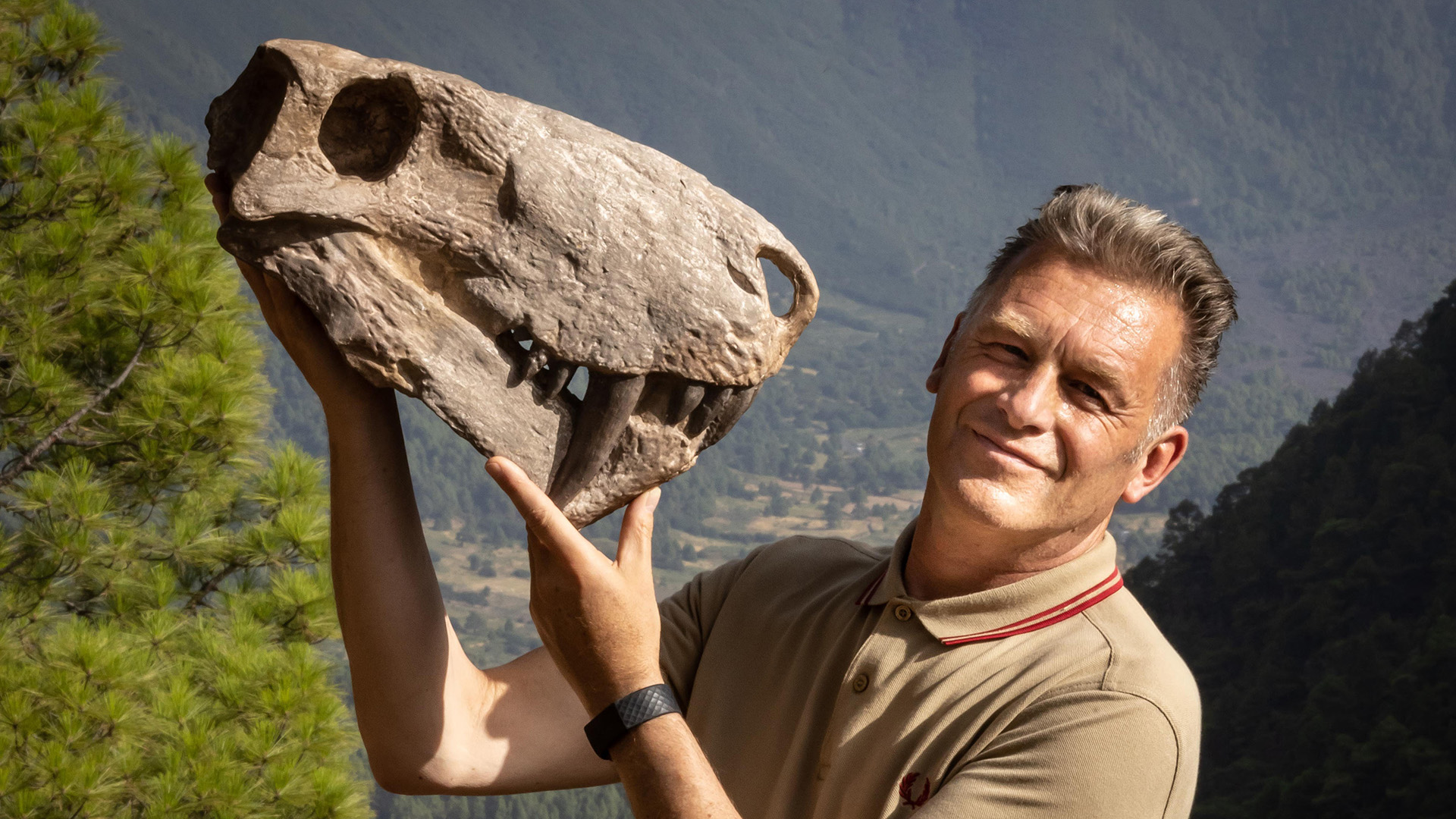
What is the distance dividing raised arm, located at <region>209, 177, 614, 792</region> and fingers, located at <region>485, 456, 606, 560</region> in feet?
0.65

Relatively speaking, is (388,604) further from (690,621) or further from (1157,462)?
(1157,462)

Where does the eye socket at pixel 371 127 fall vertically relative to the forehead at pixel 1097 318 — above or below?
below

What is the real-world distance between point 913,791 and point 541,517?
0.65 meters

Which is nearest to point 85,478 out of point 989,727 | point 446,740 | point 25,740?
point 25,740

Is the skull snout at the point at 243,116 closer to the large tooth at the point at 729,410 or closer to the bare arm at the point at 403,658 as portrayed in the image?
the bare arm at the point at 403,658

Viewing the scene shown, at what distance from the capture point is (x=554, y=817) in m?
13.5

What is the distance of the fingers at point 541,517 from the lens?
1759 millimetres

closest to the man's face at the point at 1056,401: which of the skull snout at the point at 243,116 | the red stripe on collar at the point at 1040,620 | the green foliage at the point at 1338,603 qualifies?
the red stripe on collar at the point at 1040,620

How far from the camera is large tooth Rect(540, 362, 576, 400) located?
80.7 inches

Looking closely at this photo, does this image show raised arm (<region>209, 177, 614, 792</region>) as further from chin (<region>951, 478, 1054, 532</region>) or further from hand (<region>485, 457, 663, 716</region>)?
chin (<region>951, 478, 1054, 532</region>)

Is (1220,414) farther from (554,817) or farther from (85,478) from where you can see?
(85,478)

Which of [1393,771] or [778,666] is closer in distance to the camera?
[778,666]

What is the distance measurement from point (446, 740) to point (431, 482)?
16486 mm

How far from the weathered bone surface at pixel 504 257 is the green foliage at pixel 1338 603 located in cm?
739
